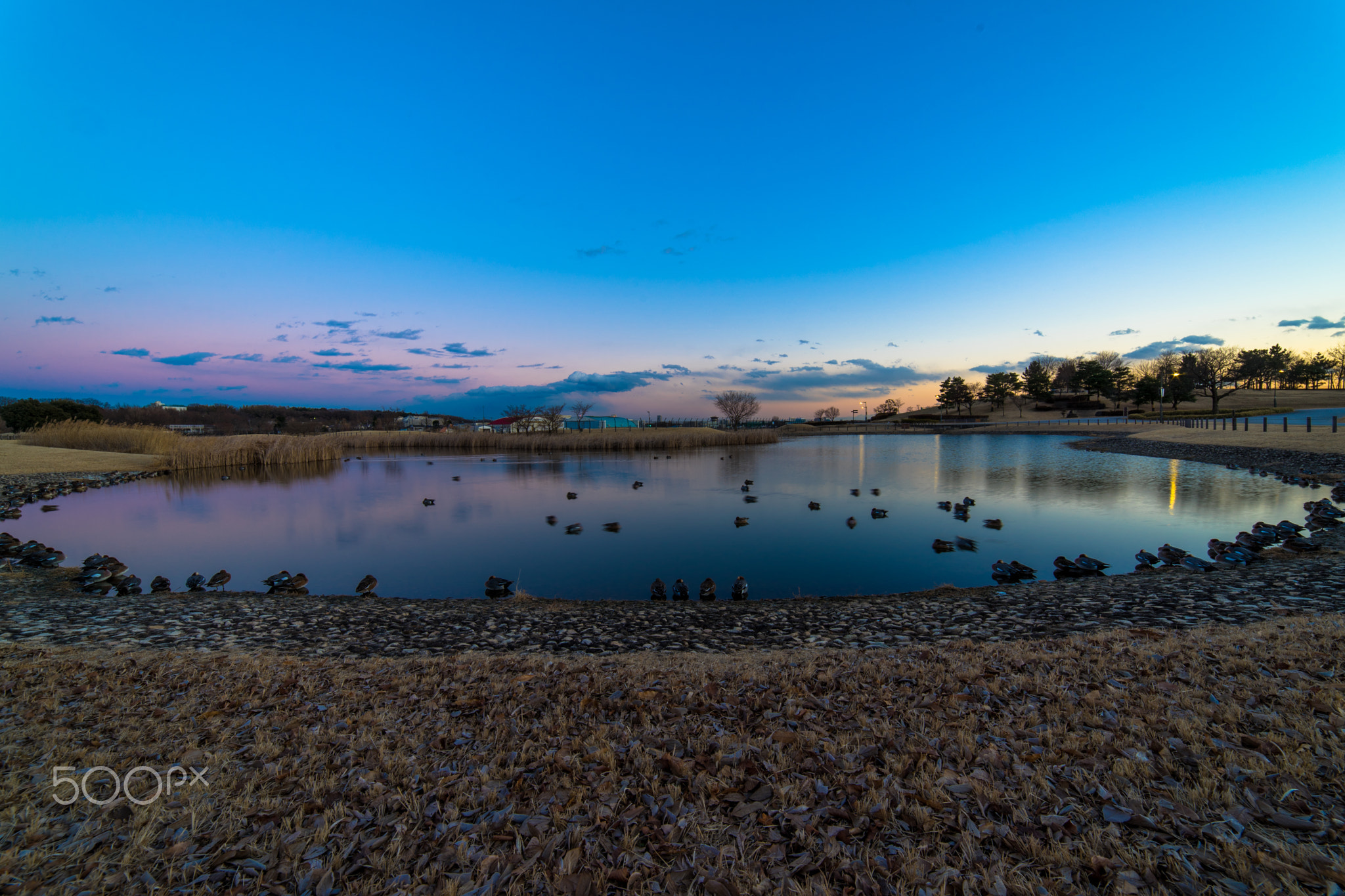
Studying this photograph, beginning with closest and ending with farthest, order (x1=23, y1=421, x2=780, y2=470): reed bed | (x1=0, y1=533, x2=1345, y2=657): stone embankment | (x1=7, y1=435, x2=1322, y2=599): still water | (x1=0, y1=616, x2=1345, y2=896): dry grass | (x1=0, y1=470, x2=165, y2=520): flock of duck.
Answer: (x1=0, y1=616, x2=1345, y2=896): dry grass
(x1=0, y1=533, x2=1345, y2=657): stone embankment
(x1=7, y1=435, x2=1322, y2=599): still water
(x1=0, y1=470, x2=165, y2=520): flock of duck
(x1=23, y1=421, x2=780, y2=470): reed bed

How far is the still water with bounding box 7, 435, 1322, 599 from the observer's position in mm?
12906

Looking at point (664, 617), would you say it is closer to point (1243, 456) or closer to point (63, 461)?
point (1243, 456)

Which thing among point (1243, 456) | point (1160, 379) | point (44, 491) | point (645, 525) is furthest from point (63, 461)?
point (1160, 379)

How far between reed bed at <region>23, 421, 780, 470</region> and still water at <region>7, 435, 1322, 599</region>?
6032 millimetres

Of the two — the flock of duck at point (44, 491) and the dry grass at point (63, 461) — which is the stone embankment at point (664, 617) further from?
the dry grass at point (63, 461)

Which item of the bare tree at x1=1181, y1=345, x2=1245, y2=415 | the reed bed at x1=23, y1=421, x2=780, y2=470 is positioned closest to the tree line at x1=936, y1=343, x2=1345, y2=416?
the bare tree at x1=1181, y1=345, x2=1245, y2=415

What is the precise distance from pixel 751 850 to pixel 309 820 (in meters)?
2.73

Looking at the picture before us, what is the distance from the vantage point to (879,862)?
282 centimetres

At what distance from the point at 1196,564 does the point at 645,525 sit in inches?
562

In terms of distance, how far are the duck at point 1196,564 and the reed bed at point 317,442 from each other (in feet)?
150

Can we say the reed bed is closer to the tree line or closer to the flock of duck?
the flock of duck

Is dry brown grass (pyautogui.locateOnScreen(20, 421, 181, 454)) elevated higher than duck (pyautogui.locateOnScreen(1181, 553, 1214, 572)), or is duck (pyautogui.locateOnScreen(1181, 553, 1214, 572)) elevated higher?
dry brown grass (pyautogui.locateOnScreen(20, 421, 181, 454))

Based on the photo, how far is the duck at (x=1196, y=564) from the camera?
10.8 m

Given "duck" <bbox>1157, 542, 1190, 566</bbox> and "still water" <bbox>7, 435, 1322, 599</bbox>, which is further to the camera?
"still water" <bbox>7, 435, 1322, 599</bbox>
